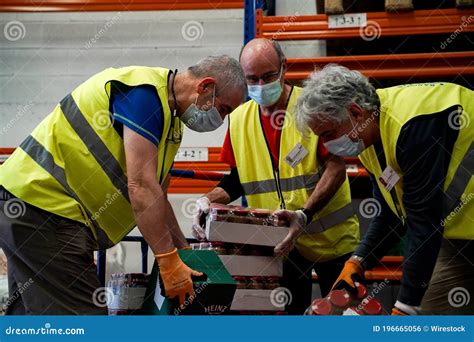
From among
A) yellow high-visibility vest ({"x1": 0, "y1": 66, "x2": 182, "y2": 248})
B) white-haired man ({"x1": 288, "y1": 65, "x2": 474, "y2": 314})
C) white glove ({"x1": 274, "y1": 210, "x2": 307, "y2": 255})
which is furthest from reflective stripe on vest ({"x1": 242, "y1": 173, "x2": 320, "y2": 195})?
yellow high-visibility vest ({"x1": 0, "y1": 66, "x2": 182, "y2": 248})

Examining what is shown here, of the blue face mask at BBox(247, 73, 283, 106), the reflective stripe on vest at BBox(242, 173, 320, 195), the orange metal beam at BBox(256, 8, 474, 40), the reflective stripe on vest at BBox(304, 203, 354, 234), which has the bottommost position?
the reflective stripe on vest at BBox(304, 203, 354, 234)

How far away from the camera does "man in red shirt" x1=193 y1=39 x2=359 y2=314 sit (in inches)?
136

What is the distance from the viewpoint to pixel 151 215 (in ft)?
8.44

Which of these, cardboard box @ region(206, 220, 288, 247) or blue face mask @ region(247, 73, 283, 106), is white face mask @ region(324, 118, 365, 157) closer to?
cardboard box @ region(206, 220, 288, 247)

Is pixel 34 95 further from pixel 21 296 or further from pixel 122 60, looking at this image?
pixel 21 296

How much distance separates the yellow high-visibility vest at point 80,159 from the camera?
2.67m

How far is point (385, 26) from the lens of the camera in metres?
4.63

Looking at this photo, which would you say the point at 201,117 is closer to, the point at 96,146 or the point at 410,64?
the point at 96,146

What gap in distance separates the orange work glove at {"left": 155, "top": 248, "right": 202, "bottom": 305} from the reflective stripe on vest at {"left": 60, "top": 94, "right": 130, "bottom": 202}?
1.34 ft

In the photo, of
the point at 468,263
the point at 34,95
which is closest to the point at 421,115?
the point at 468,263

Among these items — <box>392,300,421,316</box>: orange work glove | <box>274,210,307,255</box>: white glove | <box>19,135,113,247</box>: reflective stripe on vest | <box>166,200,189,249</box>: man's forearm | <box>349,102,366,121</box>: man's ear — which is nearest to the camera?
<box>392,300,421,316</box>: orange work glove

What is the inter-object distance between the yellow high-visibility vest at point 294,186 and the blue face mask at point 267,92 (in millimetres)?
107

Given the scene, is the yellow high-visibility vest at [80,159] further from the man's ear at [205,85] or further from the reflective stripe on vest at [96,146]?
the man's ear at [205,85]

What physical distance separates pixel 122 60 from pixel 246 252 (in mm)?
4106
